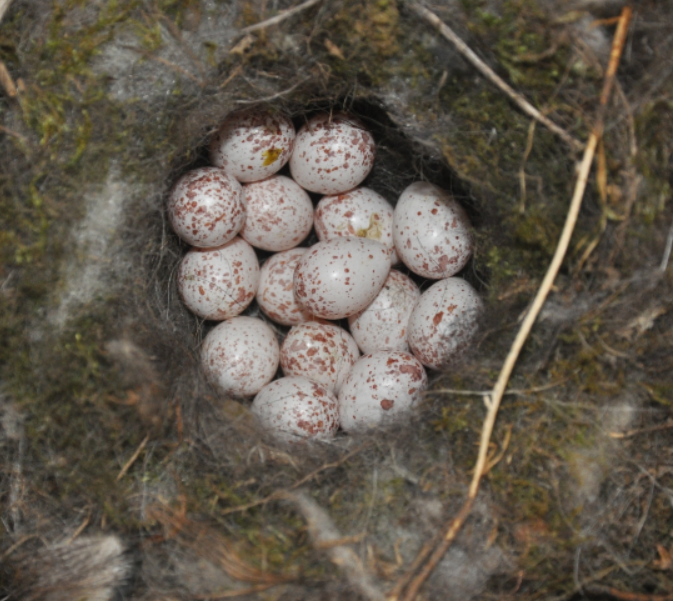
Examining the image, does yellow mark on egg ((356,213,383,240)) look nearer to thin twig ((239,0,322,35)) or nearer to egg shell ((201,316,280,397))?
egg shell ((201,316,280,397))

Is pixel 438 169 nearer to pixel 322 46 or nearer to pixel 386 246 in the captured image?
pixel 386 246

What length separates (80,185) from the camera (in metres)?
1.59

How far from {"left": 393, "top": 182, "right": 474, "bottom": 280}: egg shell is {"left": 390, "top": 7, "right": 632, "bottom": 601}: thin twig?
0.41 meters

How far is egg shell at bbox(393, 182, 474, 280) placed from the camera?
1850mm

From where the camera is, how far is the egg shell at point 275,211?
1946mm

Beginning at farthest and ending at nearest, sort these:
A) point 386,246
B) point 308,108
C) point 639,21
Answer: point 386,246 < point 308,108 < point 639,21

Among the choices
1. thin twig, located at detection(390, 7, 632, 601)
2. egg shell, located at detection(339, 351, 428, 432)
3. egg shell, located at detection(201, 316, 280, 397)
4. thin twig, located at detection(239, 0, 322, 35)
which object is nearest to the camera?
thin twig, located at detection(390, 7, 632, 601)

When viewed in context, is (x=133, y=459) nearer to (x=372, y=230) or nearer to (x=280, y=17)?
(x=372, y=230)

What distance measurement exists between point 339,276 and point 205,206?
46 cm

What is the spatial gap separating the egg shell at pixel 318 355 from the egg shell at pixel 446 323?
0.25 m

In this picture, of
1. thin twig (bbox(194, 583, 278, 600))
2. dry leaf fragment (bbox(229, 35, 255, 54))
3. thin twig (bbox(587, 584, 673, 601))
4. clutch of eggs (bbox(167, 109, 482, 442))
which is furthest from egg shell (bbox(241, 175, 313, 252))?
thin twig (bbox(587, 584, 673, 601))

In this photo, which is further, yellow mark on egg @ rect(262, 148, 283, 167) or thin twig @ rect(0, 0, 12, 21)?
yellow mark on egg @ rect(262, 148, 283, 167)

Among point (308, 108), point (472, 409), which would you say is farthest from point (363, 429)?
point (308, 108)

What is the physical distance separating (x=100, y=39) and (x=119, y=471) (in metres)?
1.17
